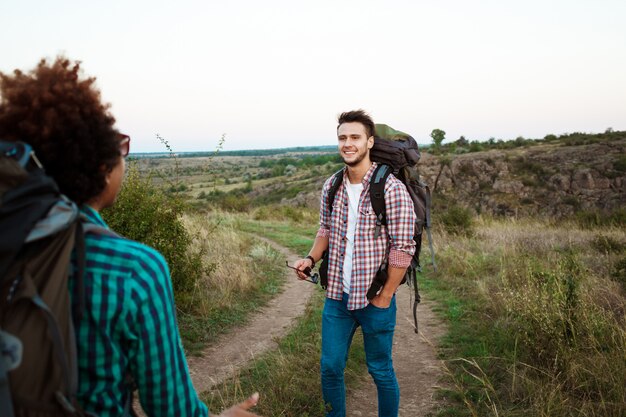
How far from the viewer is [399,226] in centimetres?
316

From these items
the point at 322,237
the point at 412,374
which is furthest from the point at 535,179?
the point at 322,237

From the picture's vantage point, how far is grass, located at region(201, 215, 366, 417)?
12.8 ft

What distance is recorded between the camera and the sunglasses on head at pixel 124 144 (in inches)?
54.6

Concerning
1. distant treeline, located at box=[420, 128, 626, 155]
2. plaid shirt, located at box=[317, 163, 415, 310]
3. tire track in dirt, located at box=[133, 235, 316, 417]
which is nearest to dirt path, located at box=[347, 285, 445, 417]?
plaid shirt, located at box=[317, 163, 415, 310]

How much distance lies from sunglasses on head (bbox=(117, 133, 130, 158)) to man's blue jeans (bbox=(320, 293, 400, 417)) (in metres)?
2.15

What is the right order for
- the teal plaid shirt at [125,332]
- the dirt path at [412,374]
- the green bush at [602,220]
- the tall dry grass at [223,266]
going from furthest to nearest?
the green bush at [602,220] → the tall dry grass at [223,266] → the dirt path at [412,374] → the teal plaid shirt at [125,332]

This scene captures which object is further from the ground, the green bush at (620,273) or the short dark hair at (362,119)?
the short dark hair at (362,119)

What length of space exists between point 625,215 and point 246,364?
15586 millimetres

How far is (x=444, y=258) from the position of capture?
380 inches

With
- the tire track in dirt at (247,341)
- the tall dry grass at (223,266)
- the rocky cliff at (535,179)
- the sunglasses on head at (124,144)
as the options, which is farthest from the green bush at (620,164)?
the sunglasses on head at (124,144)

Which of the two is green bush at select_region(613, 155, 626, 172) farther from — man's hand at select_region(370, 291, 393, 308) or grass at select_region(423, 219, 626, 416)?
man's hand at select_region(370, 291, 393, 308)

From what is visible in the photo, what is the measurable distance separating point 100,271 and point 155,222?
5.02m

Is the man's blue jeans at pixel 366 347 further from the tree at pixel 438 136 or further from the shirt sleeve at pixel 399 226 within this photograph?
the tree at pixel 438 136

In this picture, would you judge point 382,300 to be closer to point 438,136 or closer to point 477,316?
point 477,316
